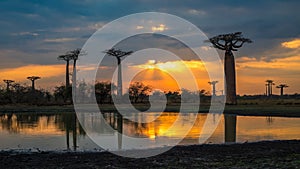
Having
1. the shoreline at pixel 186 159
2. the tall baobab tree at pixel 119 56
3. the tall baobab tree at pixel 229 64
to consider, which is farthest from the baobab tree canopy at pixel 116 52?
the shoreline at pixel 186 159

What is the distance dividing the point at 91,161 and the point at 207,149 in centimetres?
353

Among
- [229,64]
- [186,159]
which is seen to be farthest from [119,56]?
[186,159]

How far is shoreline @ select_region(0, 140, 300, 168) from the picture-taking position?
29.9 ft

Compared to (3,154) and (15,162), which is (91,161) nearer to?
(15,162)

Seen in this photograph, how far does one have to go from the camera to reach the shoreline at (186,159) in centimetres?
912

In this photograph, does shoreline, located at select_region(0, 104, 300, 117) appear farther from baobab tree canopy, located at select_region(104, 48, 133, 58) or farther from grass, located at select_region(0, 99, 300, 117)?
baobab tree canopy, located at select_region(104, 48, 133, 58)

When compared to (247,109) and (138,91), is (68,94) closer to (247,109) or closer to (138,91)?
(138,91)

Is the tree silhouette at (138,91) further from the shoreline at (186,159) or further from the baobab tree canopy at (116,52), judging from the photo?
the shoreline at (186,159)

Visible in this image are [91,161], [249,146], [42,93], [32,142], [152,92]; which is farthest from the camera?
[152,92]

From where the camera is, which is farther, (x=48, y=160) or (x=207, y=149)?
(x=207, y=149)

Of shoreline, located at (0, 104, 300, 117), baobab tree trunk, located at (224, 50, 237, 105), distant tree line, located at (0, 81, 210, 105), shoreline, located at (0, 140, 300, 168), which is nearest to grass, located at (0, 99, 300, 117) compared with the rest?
shoreline, located at (0, 104, 300, 117)

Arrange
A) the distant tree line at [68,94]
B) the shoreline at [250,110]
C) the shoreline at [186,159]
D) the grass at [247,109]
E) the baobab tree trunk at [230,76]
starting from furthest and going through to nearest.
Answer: the distant tree line at [68,94] → the baobab tree trunk at [230,76] → the grass at [247,109] → the shoreline at [250,110] → the shoreline at [186,159]

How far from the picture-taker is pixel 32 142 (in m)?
16.0

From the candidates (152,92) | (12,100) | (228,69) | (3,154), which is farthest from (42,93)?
(3,154)
